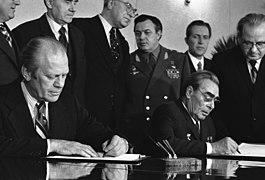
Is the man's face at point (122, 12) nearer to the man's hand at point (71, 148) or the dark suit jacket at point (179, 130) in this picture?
the dark suit jacket at point (179, 130)

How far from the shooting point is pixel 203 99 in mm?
3699

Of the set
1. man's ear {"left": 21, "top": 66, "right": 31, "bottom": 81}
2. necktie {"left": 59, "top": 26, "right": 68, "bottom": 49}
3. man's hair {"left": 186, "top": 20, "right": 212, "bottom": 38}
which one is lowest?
man's ear {"left": 21, "top": 66, "right": 31, "bottom": 81}

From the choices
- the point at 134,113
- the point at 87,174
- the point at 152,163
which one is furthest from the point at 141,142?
the point at 87,174

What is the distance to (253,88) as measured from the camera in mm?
4223

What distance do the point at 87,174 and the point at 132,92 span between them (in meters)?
1.99

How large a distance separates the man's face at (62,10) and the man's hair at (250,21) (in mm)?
1304

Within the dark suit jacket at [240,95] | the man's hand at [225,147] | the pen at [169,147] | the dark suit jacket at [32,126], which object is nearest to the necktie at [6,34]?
the dark suit jacket at [32,126]

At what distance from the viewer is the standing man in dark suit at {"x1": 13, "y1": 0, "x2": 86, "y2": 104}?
354cm

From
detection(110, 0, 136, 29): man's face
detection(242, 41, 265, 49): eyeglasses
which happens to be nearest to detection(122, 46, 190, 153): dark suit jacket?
detection(110, 0, 136, 29): man's face

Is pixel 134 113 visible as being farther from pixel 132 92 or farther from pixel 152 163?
pixel 152 163

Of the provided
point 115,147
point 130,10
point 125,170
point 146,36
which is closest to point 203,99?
point 146,36

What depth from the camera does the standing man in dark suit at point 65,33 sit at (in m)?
3.54

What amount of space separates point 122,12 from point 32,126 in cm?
127

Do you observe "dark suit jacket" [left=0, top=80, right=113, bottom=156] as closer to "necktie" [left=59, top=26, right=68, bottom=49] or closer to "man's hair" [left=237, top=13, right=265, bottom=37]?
"necktie" [left=59, top=26, right=68, bottom=49]
